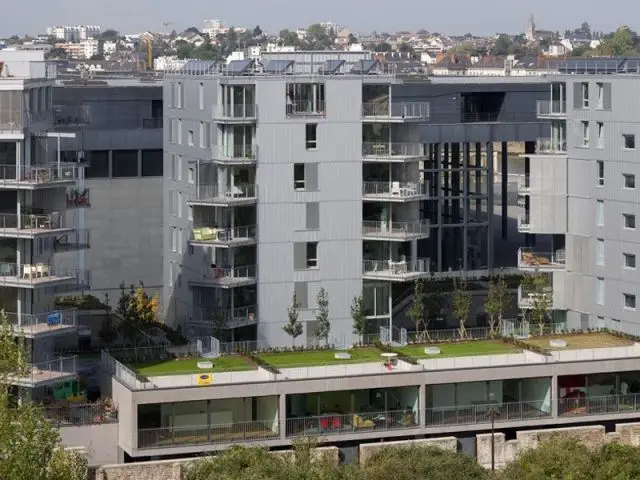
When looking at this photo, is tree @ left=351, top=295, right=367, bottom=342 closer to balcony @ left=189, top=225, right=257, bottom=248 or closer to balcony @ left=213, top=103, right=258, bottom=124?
balcony @ left=189, top=225, right=257, bottom=248

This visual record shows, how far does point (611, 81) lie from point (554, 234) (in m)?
6.19

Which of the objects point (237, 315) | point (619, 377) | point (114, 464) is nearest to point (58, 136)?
point (114, 464)

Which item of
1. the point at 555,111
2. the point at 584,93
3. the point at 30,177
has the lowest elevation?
the point at 30,177

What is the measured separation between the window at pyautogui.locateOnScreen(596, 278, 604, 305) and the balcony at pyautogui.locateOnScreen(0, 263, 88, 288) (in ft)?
67.0

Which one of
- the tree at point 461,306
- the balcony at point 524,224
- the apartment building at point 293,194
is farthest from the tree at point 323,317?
the balcony at point 524,224

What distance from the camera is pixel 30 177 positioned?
183ft

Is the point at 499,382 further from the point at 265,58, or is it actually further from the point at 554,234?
the point at 265,58

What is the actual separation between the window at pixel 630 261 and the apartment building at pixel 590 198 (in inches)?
1.4

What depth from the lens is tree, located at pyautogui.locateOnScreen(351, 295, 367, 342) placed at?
67.5 meters

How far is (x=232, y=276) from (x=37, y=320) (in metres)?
13.1

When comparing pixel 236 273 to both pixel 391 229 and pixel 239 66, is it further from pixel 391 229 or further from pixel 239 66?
pixel 239 66

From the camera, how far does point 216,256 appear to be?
6888 cm

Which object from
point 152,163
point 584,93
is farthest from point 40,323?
point 152,163

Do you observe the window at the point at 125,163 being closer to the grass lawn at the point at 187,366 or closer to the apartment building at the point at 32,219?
the grass lawn at the point at 187,366
